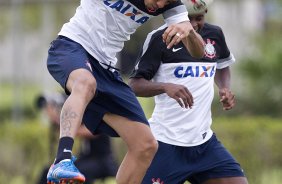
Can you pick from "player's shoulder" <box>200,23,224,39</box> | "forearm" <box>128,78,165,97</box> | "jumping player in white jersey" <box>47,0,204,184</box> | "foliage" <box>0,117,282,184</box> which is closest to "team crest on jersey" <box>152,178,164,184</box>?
"jumping player in white jersey" <box>47,0,204,184</box>

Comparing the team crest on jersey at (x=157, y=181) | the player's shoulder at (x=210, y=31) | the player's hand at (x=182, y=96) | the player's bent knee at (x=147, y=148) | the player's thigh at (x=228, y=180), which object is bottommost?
the player's thigh at (x=228, y=180)

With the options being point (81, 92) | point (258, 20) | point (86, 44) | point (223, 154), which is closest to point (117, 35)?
point (86, 44)

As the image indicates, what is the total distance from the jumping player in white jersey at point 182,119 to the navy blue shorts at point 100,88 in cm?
44

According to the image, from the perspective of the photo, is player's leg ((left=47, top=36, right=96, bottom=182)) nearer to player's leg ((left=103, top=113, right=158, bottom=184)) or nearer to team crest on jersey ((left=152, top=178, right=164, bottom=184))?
player's leg ((left=103, top=113, right=158, bottom=184))

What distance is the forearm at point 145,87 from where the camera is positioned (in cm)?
777

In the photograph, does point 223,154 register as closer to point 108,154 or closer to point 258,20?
point 108,154

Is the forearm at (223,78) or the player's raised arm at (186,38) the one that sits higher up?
the player's raised arm at (186,38)

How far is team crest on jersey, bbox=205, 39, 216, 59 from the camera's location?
807 cm

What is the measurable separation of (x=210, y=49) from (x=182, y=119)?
0.63 m

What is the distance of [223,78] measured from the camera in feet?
27.5

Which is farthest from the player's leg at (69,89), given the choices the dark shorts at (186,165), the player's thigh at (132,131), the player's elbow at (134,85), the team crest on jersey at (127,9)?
the dark shorts at (186,165)

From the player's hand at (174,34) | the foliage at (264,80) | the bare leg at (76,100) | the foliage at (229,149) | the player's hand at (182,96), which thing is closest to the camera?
the bare leg at (76,100)

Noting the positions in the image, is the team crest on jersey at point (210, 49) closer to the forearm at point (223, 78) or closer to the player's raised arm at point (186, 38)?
the forearm at point (223, 78)

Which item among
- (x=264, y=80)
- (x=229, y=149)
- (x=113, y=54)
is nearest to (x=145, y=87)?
(x=113, y=54)
